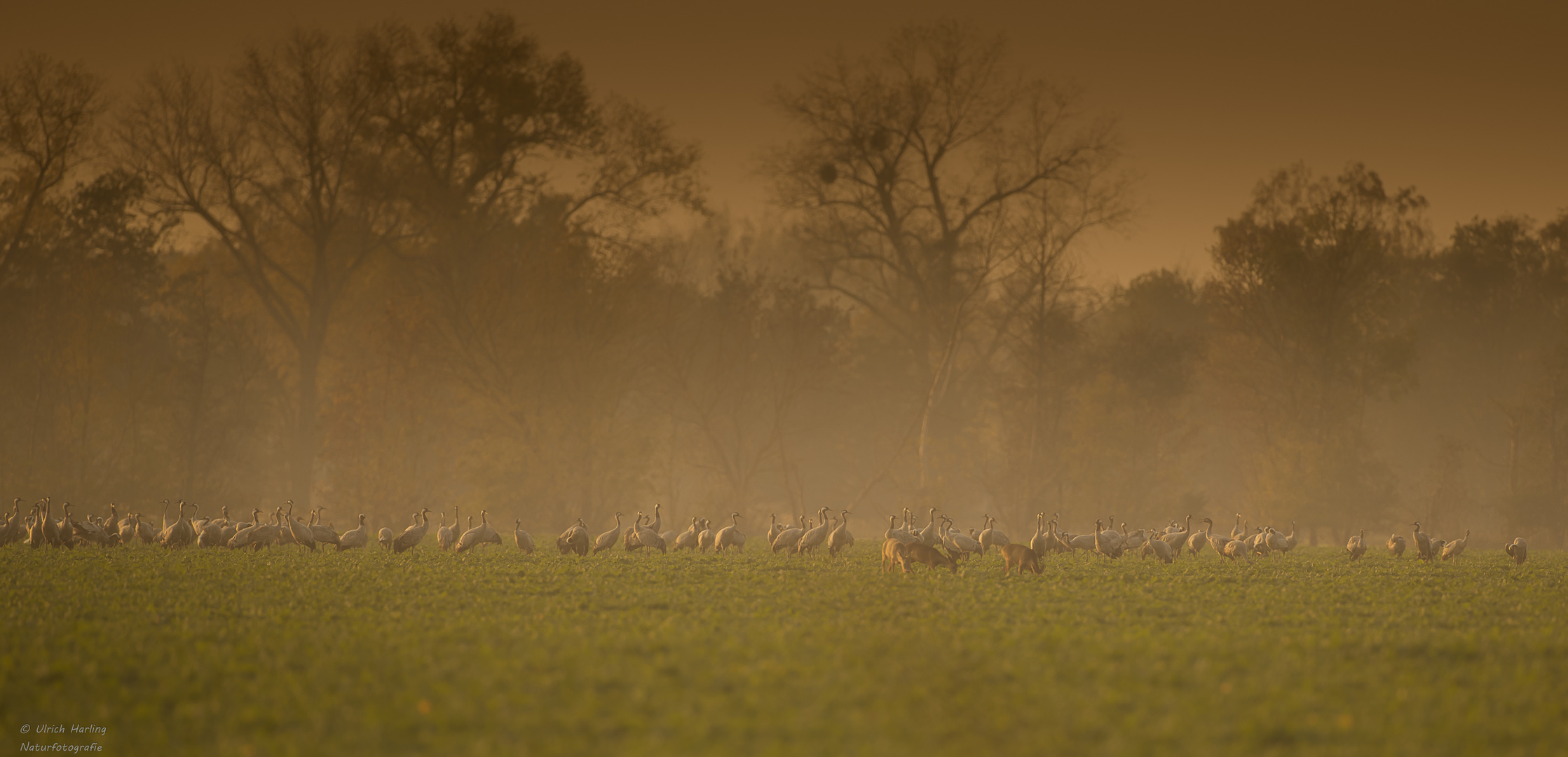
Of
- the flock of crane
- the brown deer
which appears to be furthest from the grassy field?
the flock of crane

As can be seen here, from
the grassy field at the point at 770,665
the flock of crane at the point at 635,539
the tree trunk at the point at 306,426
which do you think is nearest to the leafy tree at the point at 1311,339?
the flock of crane at the point at 635,539

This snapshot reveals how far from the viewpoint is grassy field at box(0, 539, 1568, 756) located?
980cm

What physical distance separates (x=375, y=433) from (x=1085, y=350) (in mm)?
36758

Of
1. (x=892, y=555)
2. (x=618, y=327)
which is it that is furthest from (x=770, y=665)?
(x=618, y=327)

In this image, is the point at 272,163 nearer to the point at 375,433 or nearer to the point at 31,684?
the point at 375,433

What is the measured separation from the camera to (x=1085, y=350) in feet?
196

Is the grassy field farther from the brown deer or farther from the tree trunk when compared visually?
the tree trunk

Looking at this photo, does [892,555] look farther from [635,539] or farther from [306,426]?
[306,426]

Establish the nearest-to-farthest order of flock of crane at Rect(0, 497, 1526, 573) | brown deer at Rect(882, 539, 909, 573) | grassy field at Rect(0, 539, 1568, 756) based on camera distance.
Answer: grassy field at Rect(0, 539, 1568, 756)
brown deer at Rect(882, 539, 909, 573)
flock of crane at Rect(0, 497, 1526, 573)

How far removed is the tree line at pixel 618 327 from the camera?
160 ft

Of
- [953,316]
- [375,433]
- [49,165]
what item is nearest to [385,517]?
[375,433]

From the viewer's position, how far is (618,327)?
51594 mm

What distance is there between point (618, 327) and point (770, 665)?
4061 cm

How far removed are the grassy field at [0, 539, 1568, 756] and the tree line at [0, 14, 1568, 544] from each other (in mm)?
30020
